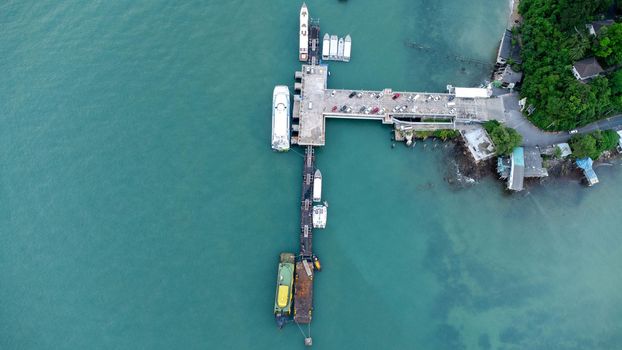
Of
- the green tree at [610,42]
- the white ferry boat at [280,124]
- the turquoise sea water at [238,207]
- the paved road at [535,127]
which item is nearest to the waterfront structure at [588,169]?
the turquoise sea water at [238,207]

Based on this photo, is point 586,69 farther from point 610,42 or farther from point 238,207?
point 238,207

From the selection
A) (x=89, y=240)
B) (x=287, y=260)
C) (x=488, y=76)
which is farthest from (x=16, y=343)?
(x=488, y=76)

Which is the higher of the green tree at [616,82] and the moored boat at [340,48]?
the moored boat at [340,48]

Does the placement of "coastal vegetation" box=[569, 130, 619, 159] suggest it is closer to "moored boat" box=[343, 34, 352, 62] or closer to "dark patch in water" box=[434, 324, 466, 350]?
"dark patch in water" box=[434, 324, 466, 350]

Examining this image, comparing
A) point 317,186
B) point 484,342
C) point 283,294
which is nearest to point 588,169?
point 484,342

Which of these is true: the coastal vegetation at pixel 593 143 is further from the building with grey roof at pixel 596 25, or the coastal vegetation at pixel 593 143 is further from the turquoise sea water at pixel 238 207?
the building with grey roof at pixel 596 25

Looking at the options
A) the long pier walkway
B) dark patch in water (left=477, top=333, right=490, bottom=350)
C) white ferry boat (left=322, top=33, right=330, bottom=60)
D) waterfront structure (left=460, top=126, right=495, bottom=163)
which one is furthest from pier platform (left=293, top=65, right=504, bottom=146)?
dark patch in water (left=477, top=333, right=490, bottom=350)

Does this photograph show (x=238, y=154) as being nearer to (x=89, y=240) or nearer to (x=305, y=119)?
(x=305, y=119)
